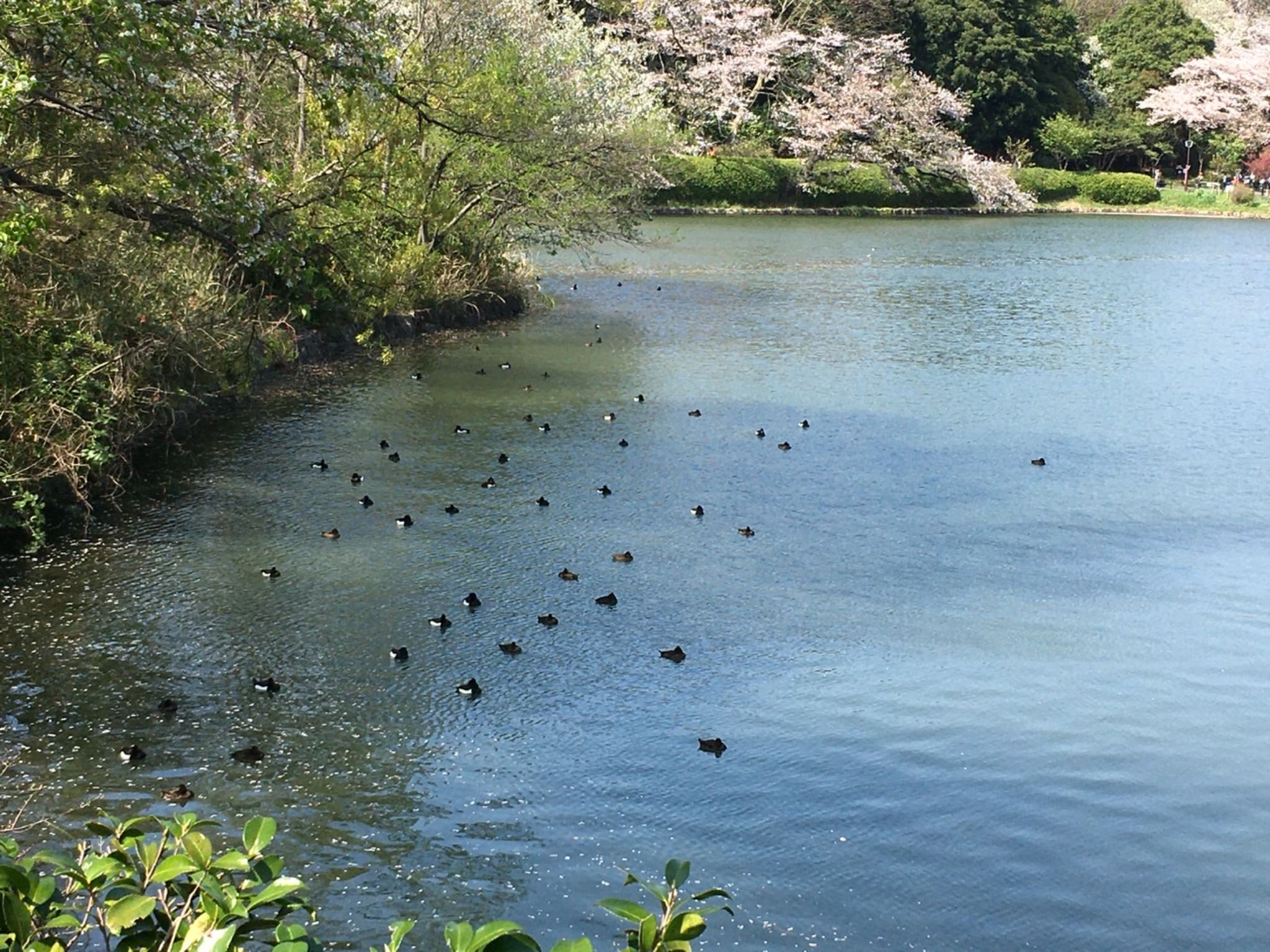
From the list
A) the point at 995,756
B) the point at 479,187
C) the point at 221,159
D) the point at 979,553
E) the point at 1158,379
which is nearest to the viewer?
the point at 995,756

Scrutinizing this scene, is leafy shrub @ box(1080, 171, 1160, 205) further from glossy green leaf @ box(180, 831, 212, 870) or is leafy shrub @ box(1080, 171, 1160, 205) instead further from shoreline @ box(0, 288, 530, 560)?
glossy green leaf @ box(180, 831, 212, 870)

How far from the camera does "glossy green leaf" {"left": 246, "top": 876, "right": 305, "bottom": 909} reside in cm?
315

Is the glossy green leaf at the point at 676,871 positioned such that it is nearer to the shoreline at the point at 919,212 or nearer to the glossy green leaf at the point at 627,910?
the glossy green leaf at the point at 627,910

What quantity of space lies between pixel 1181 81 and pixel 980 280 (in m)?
45.8

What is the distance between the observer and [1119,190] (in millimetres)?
62844

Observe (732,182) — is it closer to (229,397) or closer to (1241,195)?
(1241,195)

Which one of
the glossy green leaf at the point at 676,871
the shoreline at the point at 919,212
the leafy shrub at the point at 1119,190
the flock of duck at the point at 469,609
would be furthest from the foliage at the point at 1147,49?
the glossy green leaf at the point at 676,871

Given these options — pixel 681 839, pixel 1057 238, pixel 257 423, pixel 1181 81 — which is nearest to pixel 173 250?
pixel 257 423

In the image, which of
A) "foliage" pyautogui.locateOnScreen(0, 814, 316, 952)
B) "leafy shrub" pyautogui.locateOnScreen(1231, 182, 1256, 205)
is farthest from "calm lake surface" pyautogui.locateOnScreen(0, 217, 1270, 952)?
"leafy shrub" pyautogui.locateOnScreen(1231, 182, 1256, 205)

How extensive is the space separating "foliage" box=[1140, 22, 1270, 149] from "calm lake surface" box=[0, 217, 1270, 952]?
5578 centimetres

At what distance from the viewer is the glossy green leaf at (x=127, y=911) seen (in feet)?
9.96

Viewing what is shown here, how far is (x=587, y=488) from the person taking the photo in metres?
14.2

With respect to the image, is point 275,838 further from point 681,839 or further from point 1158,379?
point 1158,379

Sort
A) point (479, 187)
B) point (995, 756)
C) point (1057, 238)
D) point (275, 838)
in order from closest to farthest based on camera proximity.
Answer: point (275, 838), point (995, 756), point (479, 187), point (1057, 238)
